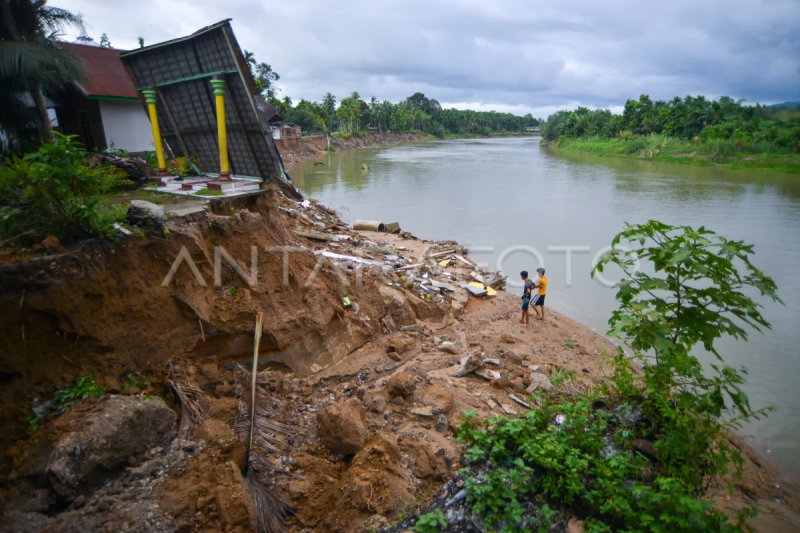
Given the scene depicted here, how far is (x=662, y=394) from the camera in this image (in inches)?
142

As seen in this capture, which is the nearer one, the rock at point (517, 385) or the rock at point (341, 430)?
the rock at point (341, 430)

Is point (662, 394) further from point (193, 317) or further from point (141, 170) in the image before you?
point (141, 170)

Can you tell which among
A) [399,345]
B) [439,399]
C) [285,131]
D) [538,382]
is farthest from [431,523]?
[285,131]

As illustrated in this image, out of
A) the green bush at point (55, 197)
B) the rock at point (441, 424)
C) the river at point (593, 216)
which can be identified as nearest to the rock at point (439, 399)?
the rock at point (441, 424)

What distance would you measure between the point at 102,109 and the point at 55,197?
44.4 ft

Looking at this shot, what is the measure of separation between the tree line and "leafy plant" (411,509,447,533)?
42025 mm

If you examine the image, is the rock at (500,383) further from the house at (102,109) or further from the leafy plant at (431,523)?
the house at (102,109)

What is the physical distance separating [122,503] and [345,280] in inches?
180

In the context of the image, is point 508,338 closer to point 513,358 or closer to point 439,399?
point 513,358

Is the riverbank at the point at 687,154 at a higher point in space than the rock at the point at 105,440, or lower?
higher

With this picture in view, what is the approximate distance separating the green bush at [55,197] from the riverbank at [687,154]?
40397 millimetres

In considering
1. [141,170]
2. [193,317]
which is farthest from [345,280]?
[141,170]

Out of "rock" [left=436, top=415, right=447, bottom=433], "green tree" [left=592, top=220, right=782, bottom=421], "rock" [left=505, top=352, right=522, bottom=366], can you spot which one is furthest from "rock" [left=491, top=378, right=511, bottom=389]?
"green tree" [left=592, top=220, right=782, bottom=421]

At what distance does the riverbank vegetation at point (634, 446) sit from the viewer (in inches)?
115
